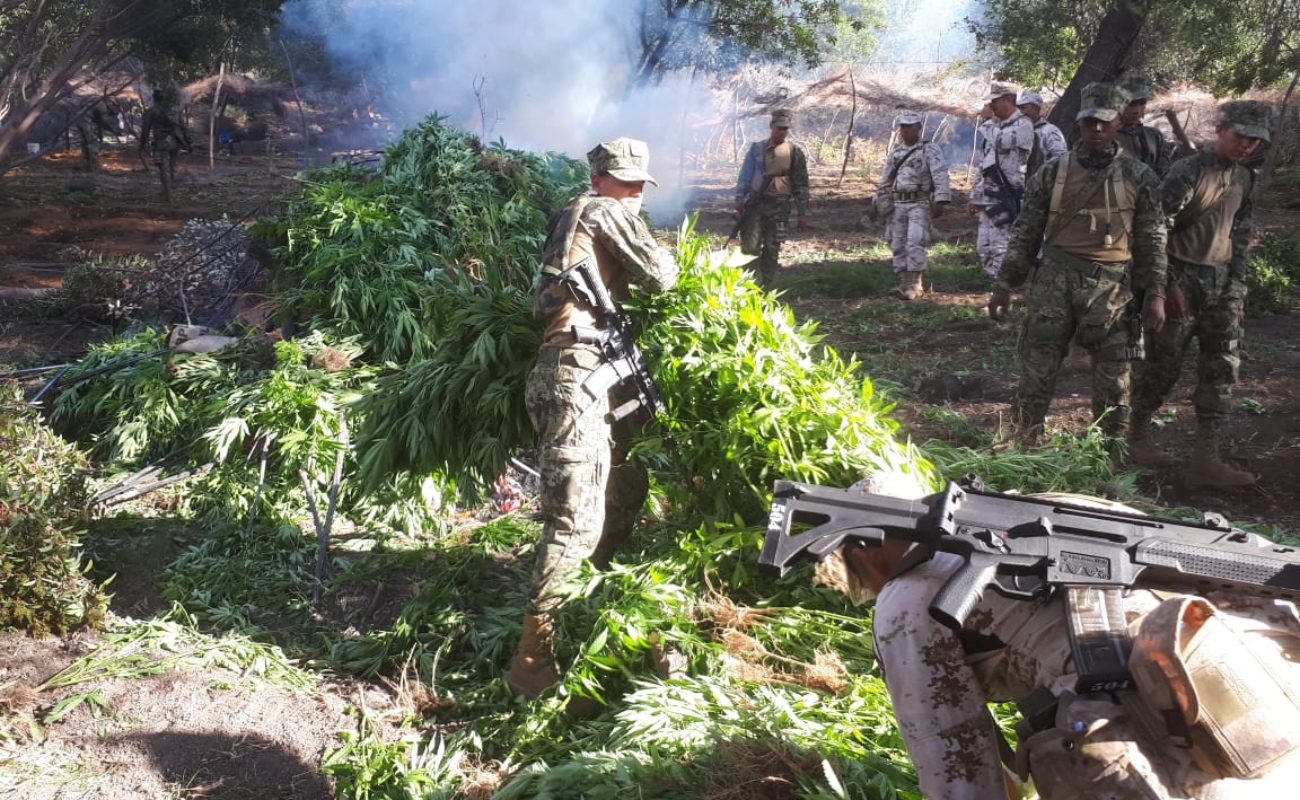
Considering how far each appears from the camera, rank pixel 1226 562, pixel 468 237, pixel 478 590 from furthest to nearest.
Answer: pixel 468 237
pixel 478 590
pixel 1226 562

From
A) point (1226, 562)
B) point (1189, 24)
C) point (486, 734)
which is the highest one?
point (1189, 24)

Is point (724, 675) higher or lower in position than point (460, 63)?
lower

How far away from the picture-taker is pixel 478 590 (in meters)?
4.89

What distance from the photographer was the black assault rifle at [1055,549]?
1959 millimetres

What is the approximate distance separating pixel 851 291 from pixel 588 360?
7905 mm

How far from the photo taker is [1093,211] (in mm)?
5605

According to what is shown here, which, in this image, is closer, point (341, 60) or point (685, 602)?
Answer: point (685, 602)

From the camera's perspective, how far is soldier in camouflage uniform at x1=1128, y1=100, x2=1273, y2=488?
5.89 meters

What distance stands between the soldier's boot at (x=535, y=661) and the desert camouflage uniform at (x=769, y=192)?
7.60 meters

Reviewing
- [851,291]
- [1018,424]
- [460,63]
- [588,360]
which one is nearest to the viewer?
[588,360]

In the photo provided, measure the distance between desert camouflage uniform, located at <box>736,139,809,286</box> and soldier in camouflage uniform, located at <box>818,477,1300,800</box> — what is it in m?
9.05

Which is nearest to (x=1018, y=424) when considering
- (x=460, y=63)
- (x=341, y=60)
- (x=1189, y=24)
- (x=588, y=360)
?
(x=588, y=360)

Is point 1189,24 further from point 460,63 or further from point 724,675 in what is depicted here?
point 460,63

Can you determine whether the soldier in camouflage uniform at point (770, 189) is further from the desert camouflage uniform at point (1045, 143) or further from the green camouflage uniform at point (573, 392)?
the green camouflage uniform at point (573, 392)
